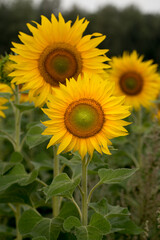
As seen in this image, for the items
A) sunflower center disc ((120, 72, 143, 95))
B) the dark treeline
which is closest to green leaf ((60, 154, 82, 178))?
sunflower center disc ((120, 72, 143, 95))

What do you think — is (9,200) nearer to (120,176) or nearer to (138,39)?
(120,176)

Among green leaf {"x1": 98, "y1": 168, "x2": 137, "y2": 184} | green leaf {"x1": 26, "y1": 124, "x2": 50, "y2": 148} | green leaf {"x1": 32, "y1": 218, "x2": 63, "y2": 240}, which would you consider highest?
green leaf {"x1": 26, "y1": 124, "x2": 50, "y2": 148}

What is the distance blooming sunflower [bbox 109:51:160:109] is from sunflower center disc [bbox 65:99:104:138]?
220 centimetres

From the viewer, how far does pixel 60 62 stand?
2.30 metres

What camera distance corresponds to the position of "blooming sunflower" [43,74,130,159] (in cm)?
181

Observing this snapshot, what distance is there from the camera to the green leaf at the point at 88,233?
1.81 metres

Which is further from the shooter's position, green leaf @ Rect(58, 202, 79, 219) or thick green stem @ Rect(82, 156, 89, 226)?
green leaf @ Rect(58, 202, 79, 219)

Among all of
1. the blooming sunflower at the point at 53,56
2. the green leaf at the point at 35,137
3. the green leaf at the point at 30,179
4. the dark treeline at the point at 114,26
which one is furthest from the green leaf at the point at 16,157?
the dark treeline at the point at 114,26

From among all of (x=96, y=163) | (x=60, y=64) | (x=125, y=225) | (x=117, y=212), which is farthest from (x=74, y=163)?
(x=60, y=64)

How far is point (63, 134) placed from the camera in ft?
5.96

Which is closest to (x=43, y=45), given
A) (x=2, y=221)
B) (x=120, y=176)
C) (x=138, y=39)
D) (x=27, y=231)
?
(x=120, y=176)

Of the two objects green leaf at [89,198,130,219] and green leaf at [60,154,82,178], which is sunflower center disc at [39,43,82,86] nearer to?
green leaf at [60,154,82,178]

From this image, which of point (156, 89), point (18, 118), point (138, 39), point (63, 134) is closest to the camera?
point (63, 134)

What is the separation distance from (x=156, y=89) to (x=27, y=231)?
2535 mm
